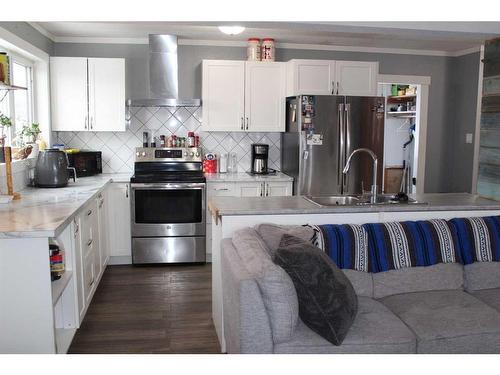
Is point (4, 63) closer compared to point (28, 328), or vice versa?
point (28, 328)

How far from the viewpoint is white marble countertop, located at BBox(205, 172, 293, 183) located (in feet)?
16.1

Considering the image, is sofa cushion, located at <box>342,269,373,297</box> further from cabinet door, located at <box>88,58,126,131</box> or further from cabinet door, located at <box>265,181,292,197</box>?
cabinet door, located at <box>88,58,126,131</box>

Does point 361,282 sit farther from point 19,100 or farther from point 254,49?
point 19,100

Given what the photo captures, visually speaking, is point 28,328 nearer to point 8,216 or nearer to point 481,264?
point 8,216

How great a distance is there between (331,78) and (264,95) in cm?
71

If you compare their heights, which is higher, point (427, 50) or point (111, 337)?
point (427, 50)

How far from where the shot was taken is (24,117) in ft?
15.0

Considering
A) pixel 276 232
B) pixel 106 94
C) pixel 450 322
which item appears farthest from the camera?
pixel 106 94

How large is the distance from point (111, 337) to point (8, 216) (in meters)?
1.02

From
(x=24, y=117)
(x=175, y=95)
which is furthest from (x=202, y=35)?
(x=24, y=117)

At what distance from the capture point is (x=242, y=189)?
16.2 ft

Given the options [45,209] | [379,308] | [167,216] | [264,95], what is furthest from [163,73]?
[379,308]

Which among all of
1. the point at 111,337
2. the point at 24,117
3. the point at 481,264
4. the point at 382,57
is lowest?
the point at 111,337
